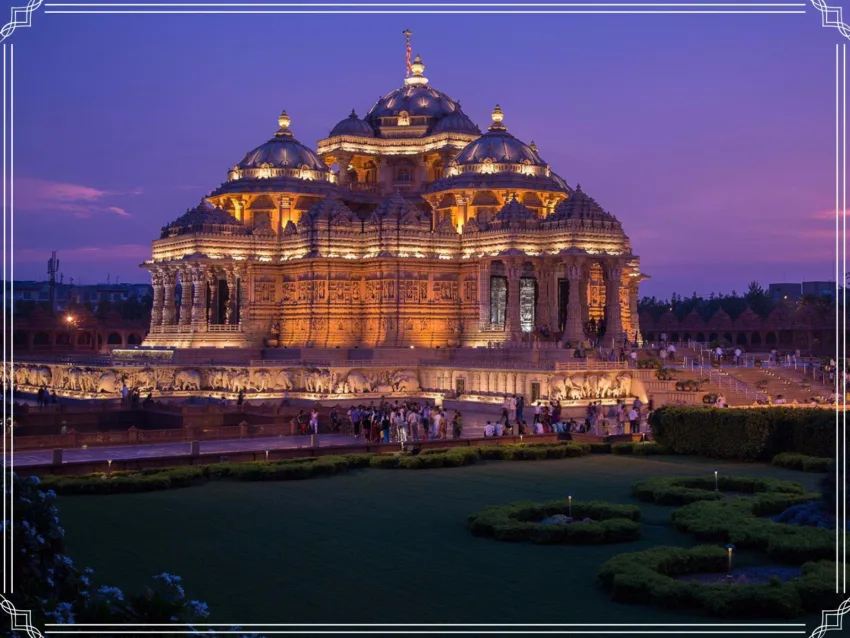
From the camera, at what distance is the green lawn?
44.2ft

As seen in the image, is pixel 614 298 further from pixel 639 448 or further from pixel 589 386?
pixel 639 448

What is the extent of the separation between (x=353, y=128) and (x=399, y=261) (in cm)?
1498

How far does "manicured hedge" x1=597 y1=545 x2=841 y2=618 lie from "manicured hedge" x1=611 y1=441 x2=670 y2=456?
45.4ft

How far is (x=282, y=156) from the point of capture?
189 ft

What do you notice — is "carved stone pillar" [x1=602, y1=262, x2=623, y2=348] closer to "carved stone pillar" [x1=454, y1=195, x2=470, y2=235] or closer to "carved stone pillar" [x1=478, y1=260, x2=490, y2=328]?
"carved stone pillar" [x1=478, y1=260, x2=490, y2=328]

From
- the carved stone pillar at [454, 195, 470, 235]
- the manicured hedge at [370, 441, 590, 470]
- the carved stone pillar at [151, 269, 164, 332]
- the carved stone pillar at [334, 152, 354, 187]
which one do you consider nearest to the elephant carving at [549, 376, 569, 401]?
the manicured hedge at [370, 441, 590, 470]

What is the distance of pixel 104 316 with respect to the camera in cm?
8500

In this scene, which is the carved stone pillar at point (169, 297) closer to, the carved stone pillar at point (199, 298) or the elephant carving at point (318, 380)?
the carved stone pillar at point (199, 298)

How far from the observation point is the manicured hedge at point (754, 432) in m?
26.1

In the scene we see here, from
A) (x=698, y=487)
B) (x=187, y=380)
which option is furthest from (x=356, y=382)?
(x=698, y=487)

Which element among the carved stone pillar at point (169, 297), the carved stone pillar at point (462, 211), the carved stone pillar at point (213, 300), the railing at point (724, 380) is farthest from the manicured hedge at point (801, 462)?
the carved stone pillar at point (169, 297)

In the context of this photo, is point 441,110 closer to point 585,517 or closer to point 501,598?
point 585,517

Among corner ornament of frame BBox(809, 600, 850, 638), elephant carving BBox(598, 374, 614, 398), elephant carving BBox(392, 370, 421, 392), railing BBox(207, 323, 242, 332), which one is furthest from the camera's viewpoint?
railing BBox(207, 323, 242, 332)

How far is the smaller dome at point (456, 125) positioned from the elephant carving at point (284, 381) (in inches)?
831
